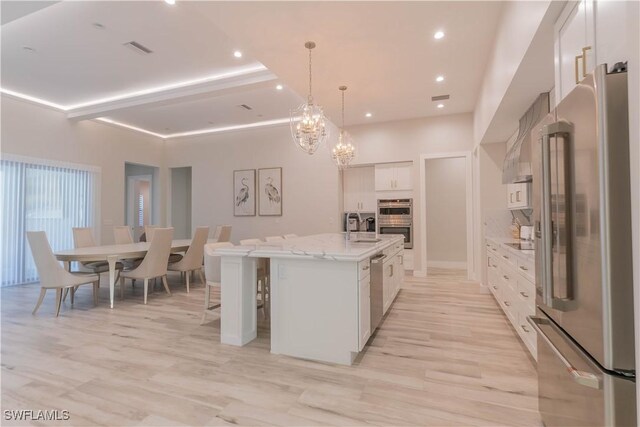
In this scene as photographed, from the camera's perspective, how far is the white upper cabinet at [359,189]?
6.93 metres

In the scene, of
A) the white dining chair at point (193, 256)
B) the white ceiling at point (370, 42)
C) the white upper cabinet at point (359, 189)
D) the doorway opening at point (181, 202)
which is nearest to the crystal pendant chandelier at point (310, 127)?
the white ceiling at point (370, 42)

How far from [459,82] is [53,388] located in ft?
18.0

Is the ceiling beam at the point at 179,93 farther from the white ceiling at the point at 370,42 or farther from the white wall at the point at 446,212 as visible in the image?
the white wall at the point at 446,212

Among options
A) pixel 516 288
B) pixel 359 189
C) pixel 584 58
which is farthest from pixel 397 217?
pixel 584 58

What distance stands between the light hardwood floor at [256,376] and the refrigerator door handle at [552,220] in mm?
924

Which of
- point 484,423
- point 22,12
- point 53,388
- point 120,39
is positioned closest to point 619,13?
point 484,423

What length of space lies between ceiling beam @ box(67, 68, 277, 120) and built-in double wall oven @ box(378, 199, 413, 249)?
3.37 meters

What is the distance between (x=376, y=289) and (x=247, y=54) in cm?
345

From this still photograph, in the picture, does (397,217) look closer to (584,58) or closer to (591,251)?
(584,58)

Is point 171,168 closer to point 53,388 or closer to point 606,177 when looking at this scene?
point 53,388

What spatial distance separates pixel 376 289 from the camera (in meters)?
2.85

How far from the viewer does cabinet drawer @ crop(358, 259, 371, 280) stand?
238 centimetres

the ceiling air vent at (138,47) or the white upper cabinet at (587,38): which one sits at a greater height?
the ceiling air vent at (138,47)

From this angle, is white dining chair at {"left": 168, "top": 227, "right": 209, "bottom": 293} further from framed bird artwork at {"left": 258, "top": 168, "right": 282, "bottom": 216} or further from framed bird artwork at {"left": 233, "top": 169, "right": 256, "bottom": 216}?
framed bird artwork at {"left": 233, "top": 169, "right": 256, "bottom": 216}
